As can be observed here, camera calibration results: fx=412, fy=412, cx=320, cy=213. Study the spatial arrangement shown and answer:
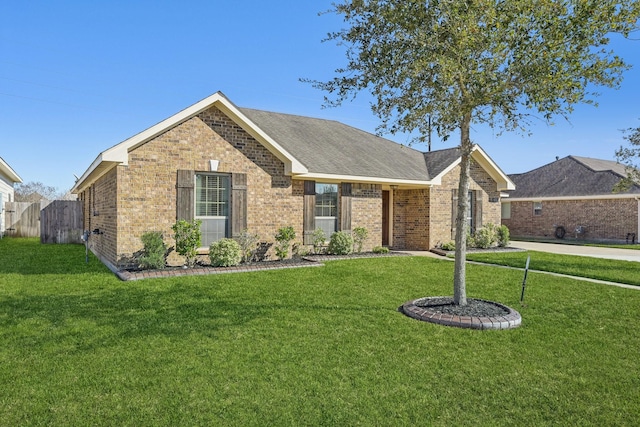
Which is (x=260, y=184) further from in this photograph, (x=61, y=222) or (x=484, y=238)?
(x=61, y=222)

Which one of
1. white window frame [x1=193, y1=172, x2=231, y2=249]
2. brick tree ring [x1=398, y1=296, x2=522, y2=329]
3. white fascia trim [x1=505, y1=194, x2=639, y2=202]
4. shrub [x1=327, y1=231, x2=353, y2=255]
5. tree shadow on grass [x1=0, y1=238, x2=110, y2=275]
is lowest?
brick tree ring [x1=398, y1=296, x2=522, y2=329]

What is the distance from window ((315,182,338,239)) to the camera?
1403cm

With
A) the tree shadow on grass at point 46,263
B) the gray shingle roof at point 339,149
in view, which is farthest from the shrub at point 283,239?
the tree shadow on grass at point 46,263

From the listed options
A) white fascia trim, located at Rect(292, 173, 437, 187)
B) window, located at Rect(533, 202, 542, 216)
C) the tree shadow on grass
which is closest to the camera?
the tree shadow on grass

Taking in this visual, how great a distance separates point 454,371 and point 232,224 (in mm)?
8398

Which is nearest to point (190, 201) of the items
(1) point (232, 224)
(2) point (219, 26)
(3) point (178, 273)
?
(1) point (232, 224)

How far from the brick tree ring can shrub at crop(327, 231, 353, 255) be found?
6448mm

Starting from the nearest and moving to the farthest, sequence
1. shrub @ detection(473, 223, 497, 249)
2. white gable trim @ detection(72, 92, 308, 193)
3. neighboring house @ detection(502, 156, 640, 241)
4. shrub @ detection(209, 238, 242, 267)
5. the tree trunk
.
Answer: the tree trunk
white gable trim @ detection(72, 92, 308, 193)
shrub @ detection(209, 238, 242, 267)
shrub @ detection(473, 223, 497, 249)
neighboring house @ detection(502, 156, 640, 241)

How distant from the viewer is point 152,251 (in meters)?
10.2

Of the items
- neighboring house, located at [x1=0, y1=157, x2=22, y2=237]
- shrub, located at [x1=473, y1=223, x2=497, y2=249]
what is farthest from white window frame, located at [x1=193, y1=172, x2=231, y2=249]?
neighboring house, located at [x1=0, y1=157, x2=22, y2=237]

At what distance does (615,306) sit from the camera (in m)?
7.51

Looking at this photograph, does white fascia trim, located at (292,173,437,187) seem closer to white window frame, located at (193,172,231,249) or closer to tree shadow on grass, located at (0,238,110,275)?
white window frame, located at (193,172,231,249)

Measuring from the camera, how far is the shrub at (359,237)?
1451cm

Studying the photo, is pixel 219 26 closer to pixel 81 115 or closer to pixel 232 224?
pixel 232 224
